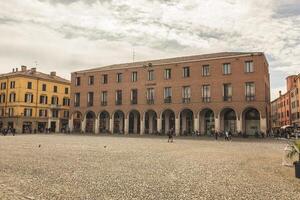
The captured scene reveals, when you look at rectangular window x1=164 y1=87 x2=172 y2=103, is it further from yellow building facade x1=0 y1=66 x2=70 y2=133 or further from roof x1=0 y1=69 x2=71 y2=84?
roof x1=0 y1=69 x2=71 y2=84

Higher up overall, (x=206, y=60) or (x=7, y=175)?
(x=206, y=60)

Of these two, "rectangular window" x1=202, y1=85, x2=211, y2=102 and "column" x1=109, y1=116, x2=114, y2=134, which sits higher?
"rectangular window" x1=202, y1=85, x2=211, y2=102

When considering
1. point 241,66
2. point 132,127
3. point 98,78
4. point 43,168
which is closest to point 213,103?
point 241,66

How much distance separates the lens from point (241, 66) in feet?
144

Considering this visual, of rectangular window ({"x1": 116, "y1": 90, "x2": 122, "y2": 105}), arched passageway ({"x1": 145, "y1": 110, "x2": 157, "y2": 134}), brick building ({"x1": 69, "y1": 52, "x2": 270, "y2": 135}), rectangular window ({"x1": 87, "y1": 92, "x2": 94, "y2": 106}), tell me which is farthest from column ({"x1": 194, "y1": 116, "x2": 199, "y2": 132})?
rectangular window ({"x1": 87, "y1": 92, "x2": 94, "y2": 106})

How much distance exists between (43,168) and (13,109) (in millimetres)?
52092

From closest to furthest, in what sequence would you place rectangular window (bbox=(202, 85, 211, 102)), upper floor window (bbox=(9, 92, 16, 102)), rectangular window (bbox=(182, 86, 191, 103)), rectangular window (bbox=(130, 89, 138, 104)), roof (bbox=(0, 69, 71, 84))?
rectangular window (bbox=(202, 85, 211, 102)) → rectangular window (bbox=(182, 86, 191, 103)) → rectangular window (bbox=(130, 89, 138, 104)) → upper floor window (bbox=(9, 92, 16, 102)) → roof (bbox=(0, 69, 71, 84))

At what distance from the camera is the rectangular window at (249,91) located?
140 ft

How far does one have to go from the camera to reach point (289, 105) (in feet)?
258

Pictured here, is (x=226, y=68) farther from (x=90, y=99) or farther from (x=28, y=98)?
(x=28, y=98)

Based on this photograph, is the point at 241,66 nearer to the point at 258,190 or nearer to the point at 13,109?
the point at 258,190

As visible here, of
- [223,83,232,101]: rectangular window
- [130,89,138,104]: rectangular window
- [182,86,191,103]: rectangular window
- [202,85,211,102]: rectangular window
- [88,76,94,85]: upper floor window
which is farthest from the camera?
[88,76,94,85]: upper floor window

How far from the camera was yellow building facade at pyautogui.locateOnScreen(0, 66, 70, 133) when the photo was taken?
59.1 metres

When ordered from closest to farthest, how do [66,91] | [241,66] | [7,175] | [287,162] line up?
[7,175] < [287,162] < [241,66] < [66,91]
